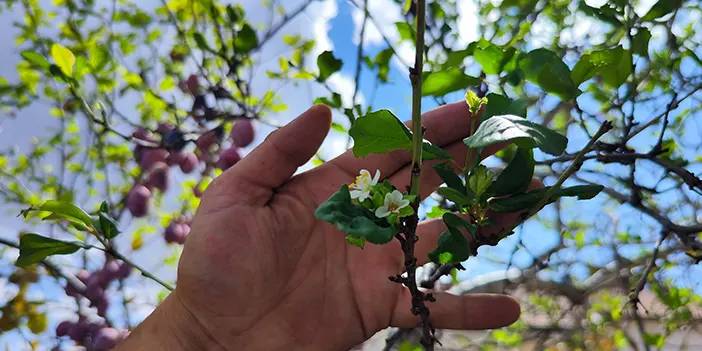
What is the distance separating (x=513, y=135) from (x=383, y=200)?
15 centimetres

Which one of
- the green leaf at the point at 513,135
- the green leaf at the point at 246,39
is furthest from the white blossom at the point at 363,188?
the green leaf at the point at 246,39

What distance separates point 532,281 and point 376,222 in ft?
7.47

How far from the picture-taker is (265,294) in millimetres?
1064

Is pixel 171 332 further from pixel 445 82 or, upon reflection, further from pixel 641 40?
pixel 641 40

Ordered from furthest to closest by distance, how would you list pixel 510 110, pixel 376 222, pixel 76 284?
pixel 76 284, pixel 510 110, pixel 376 222

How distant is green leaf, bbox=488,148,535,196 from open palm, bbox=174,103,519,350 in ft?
1.02

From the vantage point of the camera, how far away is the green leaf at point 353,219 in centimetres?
57

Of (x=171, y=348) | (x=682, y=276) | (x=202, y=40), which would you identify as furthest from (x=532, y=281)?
(x=171, y=348)

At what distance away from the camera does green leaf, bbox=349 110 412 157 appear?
26.0 inches

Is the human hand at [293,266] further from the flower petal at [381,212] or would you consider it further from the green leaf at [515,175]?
the flower petal at [381,212]

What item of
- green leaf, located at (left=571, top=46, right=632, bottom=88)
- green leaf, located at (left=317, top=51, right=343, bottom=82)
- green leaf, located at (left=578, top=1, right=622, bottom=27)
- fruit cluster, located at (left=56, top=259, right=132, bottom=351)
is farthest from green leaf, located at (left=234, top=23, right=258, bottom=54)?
green leaf, located at (left=571, top=46, right=632, bottom=88)

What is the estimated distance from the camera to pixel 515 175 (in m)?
0.71

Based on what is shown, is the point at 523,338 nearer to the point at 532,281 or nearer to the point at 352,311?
the point at 532,281

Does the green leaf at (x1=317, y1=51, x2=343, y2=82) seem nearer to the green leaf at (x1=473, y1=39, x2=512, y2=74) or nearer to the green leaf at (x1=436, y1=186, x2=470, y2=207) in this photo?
the green leaf at (x1=473, y1=39, x2=512, y2=74)
